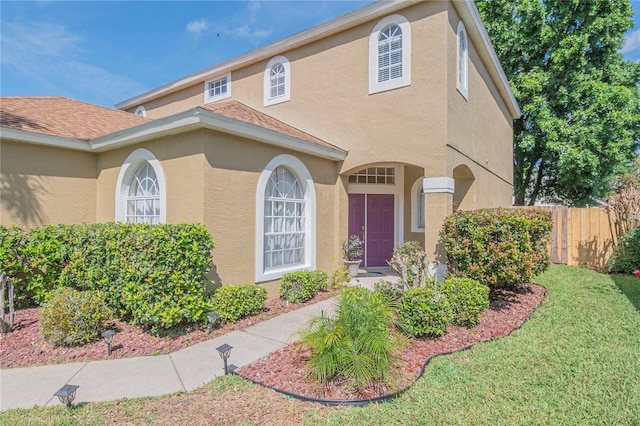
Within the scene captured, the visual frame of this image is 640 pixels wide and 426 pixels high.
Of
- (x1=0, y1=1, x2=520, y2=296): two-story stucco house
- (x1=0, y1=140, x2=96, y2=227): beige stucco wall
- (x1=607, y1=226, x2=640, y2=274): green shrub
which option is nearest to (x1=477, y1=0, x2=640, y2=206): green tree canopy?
(x1=607, y1=226, x2=640, y2=274): green shrub

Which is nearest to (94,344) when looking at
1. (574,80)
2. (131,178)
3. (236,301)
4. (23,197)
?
(236,301)

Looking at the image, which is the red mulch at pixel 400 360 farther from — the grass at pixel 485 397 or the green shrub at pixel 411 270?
the green shrub at pixel 411 270

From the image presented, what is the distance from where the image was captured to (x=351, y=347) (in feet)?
13.7

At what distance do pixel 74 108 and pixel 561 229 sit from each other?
17765 mm

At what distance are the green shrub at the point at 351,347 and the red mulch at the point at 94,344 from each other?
228 centimetres

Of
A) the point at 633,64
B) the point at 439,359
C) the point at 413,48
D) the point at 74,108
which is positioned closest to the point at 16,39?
the point at 74,108

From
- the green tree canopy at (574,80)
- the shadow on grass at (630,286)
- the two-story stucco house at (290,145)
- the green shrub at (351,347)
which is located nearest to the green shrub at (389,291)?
the two-story stucco house at (290,145)

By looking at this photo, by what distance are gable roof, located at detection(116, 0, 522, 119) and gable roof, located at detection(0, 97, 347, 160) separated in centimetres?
291

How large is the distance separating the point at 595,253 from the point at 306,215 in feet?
33.3

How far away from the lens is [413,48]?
8.32 meters

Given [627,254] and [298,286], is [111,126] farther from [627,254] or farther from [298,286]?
[627,254]

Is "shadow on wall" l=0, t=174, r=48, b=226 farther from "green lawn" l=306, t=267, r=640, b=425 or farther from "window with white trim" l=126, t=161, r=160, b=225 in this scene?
"green lawn" l=306, t=267, r=640, b=425

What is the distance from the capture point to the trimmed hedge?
5.49 meters

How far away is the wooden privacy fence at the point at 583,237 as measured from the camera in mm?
11055
